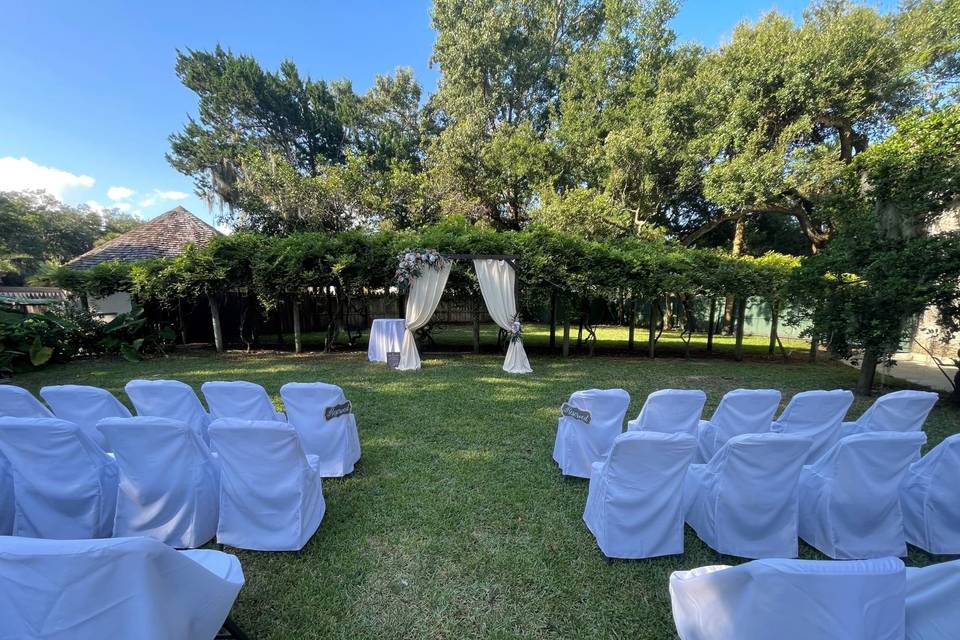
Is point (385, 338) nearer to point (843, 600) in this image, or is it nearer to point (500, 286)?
point (500, 286)

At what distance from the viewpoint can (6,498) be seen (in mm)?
2479

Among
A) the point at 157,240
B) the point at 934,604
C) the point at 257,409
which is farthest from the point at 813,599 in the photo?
the point at 157,240

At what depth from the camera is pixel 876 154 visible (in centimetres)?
611

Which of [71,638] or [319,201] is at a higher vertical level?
[319,201]

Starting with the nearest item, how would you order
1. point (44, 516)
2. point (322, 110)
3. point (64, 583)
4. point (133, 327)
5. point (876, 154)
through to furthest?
point (64, 583), point (44, 516), point (876, 154), point (133, 327), point (322, 110)

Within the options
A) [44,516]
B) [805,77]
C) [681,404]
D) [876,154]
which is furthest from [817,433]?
[805,77]

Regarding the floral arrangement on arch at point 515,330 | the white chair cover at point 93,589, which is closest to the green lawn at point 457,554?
the white chair cover at point 93,589

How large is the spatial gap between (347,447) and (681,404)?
3126mm

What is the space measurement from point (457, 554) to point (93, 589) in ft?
6.19

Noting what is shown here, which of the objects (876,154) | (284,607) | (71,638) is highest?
(876,154)

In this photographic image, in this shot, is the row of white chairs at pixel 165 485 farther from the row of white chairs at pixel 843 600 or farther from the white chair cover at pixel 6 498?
the row of white chairs at pixel 843 600

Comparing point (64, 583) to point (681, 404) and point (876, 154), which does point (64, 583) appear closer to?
point (681, 404)

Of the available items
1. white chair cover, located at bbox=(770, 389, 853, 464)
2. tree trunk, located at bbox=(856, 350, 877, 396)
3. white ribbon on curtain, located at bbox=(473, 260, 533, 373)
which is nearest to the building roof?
white ribbon on curtain, located at bbox=(473, 260, 533, 373)

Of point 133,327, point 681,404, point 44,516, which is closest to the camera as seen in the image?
point 44,516
